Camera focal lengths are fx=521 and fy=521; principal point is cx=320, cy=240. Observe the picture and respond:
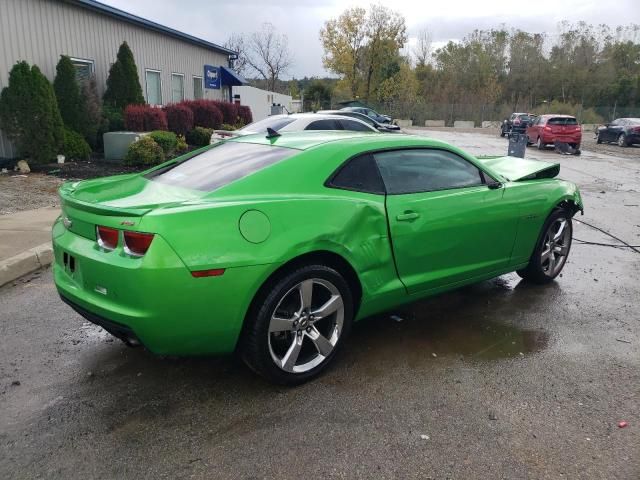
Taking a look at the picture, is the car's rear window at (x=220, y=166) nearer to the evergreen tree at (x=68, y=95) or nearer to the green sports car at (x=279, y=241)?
the green sports car at (x=279, y=241)

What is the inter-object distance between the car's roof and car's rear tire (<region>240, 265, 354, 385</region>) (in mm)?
1028

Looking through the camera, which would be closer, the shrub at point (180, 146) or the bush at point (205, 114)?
the shrub at point (180, 146)

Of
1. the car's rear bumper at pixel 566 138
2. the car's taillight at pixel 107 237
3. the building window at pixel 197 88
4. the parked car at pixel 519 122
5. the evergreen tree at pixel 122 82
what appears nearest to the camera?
the car's taillight at pixel 107 237

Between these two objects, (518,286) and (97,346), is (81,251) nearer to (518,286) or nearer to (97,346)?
(97,346)

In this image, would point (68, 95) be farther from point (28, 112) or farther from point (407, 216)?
point (407, 216)

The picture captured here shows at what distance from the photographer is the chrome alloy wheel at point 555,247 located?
511cm

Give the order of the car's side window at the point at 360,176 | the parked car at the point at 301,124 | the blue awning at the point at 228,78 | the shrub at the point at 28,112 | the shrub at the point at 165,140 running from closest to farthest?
the car's side window at the point at 360,176
the parked car at the point at 301,124
the shrub at the point at 28,112
the shrub at the point at 165,140
the blue awning at the point at 228,78

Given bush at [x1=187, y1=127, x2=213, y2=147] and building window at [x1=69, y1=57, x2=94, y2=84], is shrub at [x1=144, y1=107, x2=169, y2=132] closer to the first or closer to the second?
building window at [x1=69, y1=57, x2=94, y2=84]

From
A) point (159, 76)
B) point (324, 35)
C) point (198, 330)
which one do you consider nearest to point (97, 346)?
point (198, 330)

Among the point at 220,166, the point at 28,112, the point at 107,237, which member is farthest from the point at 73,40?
the point at 107,237

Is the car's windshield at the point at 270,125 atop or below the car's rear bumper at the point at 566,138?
atop

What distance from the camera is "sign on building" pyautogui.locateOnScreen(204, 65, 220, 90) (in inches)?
925

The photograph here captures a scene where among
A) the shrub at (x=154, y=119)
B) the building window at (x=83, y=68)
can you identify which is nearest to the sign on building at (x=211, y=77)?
the building window at (x=83, y=68)

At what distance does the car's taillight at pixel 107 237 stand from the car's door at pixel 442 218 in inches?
69.5
